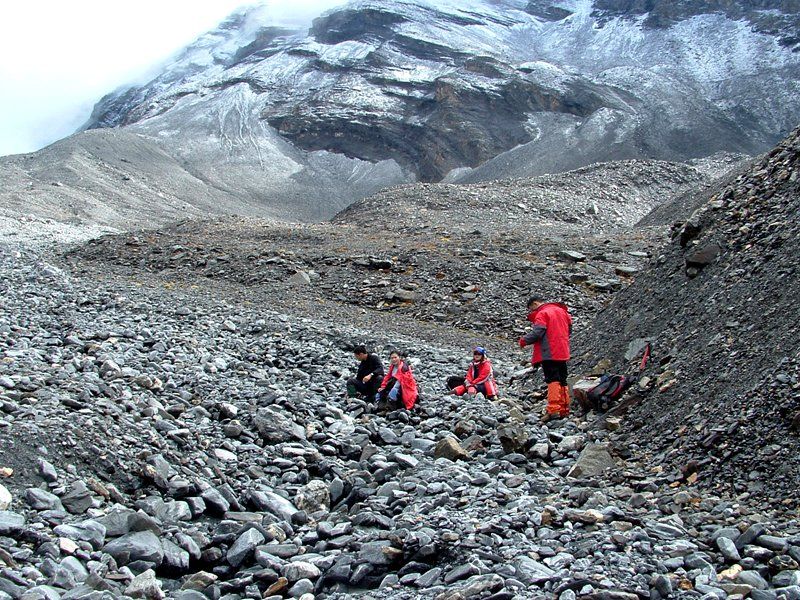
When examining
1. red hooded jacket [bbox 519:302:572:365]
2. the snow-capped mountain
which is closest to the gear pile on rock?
red hooded jacket [bbox 519:302:572:365]

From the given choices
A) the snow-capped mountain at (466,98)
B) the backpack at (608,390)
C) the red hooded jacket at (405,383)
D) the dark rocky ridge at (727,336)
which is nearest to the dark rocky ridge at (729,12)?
Answer: the snow-capped mountain at (466,98)

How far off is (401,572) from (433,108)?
11846 cm

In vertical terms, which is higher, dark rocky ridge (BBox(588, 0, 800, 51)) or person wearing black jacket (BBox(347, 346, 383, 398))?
dark rocky ridge (BBox(588, 0, 800, 51))

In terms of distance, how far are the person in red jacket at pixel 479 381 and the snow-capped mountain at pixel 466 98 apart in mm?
75603

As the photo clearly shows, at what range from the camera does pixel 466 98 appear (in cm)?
11638

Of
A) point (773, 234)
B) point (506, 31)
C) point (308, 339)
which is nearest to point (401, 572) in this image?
point (773, 234)

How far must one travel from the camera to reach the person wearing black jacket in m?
11.6

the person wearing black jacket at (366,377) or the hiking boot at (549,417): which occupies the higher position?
the person wearing black jacket at (366,377)

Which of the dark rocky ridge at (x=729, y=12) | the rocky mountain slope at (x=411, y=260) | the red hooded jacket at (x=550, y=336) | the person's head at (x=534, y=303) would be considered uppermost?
the dark rocky ridge at (x=729, y=12)

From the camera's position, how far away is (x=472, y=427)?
391 inches

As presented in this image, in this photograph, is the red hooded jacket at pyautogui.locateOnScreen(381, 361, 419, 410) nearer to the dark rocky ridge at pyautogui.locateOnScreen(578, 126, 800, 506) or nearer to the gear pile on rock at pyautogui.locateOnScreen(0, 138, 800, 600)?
the gear pile on rock at pyautogui.locateOnScreen(0, 138, 800, 600)

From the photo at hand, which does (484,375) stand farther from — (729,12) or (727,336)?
(729,12)

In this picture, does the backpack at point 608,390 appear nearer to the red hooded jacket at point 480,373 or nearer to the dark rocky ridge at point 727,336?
the dark rocky ridge at point 727,336

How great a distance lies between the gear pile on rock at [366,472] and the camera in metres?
5.55
